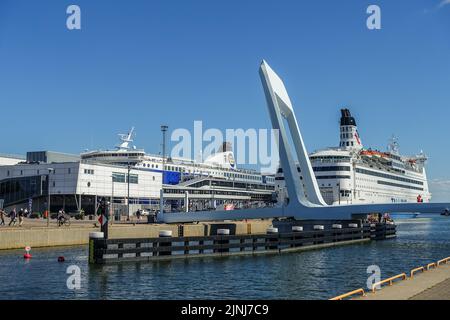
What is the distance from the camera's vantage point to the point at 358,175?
113m

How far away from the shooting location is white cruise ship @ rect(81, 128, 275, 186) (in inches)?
5059

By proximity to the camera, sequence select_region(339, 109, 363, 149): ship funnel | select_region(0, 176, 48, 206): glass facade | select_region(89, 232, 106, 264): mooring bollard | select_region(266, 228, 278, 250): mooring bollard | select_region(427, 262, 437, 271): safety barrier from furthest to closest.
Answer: select_region(339, 109, 363, 149): ship funnel, select_region(0, 176, 48, 206): glass facade, select_region(266, 228, 278, 250): mooring bollard, select_region(89, 232, 106, 264): mooring bollard, select_region(427, 262, 437, 271): safety barrier

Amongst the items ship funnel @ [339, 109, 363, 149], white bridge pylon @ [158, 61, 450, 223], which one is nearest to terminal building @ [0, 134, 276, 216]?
white bridge pylon @ [158, 61, 450, 223]

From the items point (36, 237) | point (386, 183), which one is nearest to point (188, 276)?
point (36, 237)

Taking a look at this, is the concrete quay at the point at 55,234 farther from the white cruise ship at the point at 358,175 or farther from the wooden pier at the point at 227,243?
the white cruise ship at the point at 358,175

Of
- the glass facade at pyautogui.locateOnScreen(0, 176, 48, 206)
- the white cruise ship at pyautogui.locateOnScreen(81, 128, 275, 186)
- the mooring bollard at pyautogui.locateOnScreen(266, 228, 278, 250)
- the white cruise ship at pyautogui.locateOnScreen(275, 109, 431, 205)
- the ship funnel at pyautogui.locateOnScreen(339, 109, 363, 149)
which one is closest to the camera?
the mooring bollard at pyautogui.locateOnScreen(266, 228, 278, 250)

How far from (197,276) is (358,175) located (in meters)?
89.7

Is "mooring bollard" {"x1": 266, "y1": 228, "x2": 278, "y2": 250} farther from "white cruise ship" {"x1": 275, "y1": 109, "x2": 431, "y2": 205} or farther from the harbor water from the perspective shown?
"white cruise ship" {"x1": 275, "y1": 109, "x2": 431, "y2": 205}

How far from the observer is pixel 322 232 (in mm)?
54031

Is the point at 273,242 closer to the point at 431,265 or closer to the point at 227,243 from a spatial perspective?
the point at 227,243

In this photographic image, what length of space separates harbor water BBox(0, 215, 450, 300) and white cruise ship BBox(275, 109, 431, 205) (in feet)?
211

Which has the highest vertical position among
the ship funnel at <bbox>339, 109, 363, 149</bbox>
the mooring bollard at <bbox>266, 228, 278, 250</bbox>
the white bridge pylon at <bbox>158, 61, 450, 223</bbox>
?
the ship funnel at <bbox>339, 109, 363, 149</bbox>

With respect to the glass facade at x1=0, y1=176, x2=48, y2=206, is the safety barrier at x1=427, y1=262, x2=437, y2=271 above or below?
below
